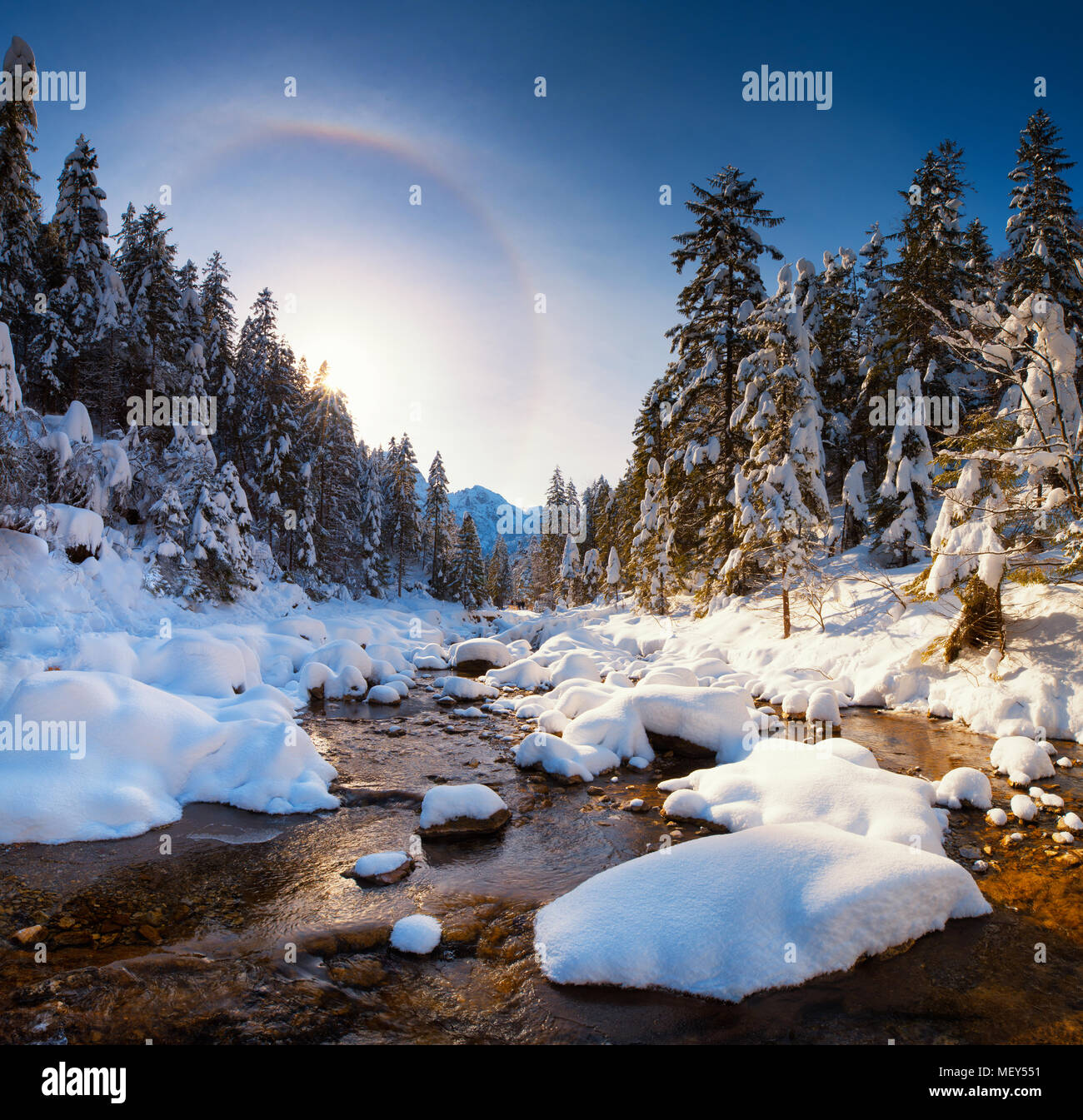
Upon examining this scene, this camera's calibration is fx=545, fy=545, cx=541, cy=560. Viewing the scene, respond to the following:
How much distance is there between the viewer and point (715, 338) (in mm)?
21391

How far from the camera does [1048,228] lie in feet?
81.1

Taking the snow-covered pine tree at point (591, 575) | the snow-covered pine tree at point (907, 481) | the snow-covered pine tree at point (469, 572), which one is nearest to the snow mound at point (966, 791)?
the snow-covered pine tree at point (907, 481)

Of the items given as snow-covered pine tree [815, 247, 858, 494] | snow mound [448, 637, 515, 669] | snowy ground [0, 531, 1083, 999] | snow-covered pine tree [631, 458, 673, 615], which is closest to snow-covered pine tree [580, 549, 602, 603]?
snow-covered pine tree [631, 458, 673, 615]

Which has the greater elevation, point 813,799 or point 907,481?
point 907,481

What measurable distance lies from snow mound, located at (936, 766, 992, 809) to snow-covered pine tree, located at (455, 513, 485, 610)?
41.6 meters

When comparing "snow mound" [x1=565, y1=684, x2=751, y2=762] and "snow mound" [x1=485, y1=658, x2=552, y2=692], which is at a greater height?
"snow mound" [x1=565, y1=684, x2=751, y2=762]

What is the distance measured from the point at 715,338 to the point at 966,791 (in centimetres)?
1809

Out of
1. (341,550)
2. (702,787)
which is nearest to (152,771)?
(702,787)

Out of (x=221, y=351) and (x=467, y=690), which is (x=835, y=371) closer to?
(x=467, y=690)

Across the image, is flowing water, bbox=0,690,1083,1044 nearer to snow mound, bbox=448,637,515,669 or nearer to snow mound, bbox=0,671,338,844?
snow mound, bbox=0,671,338,844

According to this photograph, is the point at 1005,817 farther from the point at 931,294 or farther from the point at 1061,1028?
the point at 931,294

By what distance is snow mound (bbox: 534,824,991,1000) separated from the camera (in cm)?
461

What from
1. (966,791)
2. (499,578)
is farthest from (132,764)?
(499,578)

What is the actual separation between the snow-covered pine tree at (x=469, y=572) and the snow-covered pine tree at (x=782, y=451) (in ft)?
106
